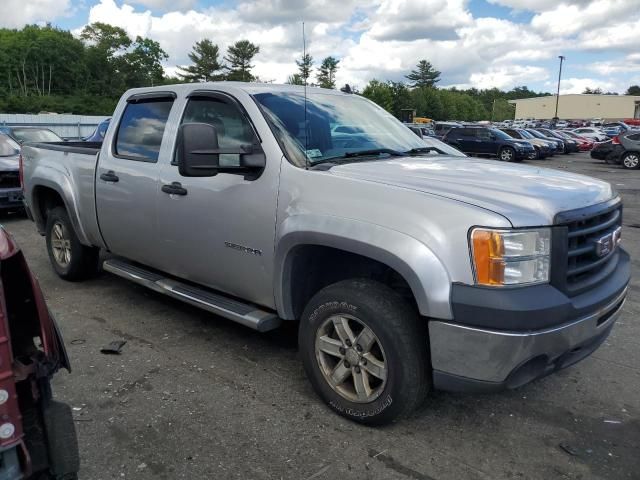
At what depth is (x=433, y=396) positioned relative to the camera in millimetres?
3523

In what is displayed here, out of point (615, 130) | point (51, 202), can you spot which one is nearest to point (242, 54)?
point (615, 130)

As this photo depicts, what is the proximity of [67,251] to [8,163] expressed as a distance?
16.1 feet

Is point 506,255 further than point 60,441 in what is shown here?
Yes

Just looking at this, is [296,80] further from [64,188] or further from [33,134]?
[33,134]

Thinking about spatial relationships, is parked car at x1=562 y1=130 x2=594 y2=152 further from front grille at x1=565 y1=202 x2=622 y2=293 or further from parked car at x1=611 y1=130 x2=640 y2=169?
front grille at x1=565 y1=202 x2=622 y2=293

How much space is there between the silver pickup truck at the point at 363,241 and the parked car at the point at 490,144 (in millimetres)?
21956

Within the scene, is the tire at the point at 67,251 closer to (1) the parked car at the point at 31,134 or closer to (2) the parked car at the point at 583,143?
(1) the parked car at the point at 31,134

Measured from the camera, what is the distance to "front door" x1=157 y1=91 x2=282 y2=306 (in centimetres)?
342

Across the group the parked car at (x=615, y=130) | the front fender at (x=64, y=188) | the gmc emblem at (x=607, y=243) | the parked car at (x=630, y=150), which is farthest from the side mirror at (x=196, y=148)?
the parked car at (x=615, y=130)

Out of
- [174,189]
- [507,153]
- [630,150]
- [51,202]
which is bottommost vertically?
[507,153]

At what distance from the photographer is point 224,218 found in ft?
11.9

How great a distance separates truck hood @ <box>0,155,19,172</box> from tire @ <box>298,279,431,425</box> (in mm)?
8147

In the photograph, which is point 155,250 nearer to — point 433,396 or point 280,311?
point 280,311

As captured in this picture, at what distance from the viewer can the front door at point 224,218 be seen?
3420 mm
